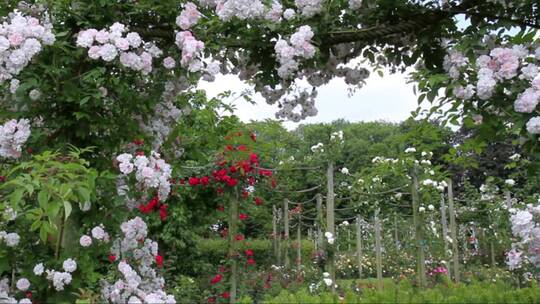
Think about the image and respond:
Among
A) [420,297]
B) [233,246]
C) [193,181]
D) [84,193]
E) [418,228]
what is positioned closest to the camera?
[84,193]

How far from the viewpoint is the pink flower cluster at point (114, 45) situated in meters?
2.56

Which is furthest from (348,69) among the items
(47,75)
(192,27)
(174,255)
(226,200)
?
(174,255)

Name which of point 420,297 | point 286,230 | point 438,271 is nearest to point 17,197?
point 420,297

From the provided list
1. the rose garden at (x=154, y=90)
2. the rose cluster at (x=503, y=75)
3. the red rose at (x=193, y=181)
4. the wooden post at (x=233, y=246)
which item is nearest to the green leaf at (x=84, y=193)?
the rose garden at (x=154, y=90)

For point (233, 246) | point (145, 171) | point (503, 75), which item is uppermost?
point (503, 75)

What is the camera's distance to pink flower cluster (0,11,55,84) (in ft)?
7.93

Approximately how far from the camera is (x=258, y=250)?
984cm

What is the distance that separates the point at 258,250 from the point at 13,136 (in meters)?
7.55

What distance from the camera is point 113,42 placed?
2.59 metres

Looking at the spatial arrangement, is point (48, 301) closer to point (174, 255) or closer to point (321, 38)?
point (321, 38)

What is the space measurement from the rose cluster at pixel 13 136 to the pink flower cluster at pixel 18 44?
8.2 inches

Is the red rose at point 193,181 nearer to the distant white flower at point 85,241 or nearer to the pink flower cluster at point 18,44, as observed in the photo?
the distant white flower at point 85,241

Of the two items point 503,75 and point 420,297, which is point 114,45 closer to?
point 503,75

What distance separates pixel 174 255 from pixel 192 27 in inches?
167
